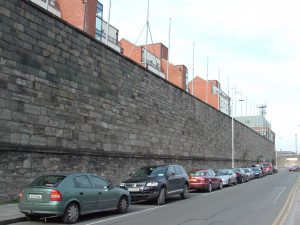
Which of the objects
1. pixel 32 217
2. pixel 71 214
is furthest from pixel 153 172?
pixel 32 217

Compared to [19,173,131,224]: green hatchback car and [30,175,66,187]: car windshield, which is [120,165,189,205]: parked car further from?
[30,175,66,187]: car windshield

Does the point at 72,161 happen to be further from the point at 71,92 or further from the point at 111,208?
the point at 111,208

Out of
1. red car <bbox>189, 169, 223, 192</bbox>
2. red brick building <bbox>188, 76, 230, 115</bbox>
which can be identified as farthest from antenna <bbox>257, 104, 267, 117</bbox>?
red car <bbox>189, 169, 223, 192</bbox>

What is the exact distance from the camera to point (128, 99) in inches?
990

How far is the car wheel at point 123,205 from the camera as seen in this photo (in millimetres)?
14098

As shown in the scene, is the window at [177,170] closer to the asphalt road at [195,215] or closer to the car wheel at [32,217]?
the asphalt road at [195,215]

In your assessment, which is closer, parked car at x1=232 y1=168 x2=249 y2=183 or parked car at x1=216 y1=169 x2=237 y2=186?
parked car at x1=216 y1=169 x2=237 y2=186

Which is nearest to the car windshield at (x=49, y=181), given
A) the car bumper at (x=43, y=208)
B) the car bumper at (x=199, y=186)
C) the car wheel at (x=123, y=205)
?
the car bumper at (x=43, y=208)

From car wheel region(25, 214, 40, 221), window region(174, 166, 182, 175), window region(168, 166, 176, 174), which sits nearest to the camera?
car wheel region(25, 214, 40, 221)

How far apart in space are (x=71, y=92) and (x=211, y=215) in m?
8.95

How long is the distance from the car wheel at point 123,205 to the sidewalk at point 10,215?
3227mm

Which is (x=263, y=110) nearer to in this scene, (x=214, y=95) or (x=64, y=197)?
(x=214, y=95)

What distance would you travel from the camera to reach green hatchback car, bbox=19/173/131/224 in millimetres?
11398

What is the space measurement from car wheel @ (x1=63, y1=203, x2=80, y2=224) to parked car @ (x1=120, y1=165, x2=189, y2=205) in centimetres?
464
